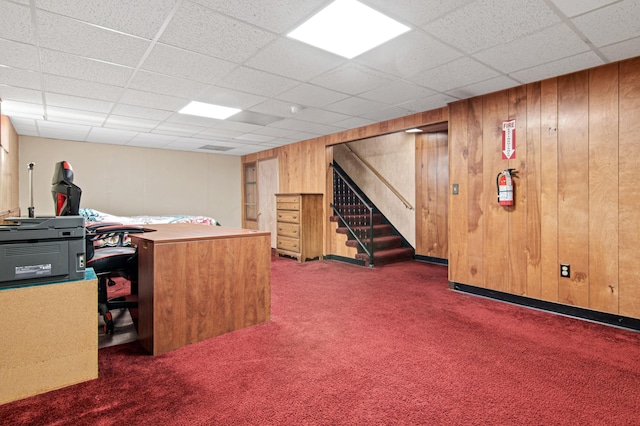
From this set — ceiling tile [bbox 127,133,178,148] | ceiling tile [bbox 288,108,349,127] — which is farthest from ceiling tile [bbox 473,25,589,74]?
ceiling tile [bbox 127,133,178,148]

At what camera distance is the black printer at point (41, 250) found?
1.78 metres

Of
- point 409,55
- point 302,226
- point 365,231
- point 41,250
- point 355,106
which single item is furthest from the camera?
point 365,231

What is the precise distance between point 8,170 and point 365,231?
5.68m

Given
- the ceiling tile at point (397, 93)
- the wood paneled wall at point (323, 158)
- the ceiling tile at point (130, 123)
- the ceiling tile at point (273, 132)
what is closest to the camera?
the ceiling tile at point (397, 93)

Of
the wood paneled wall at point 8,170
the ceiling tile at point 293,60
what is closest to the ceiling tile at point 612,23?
the ceiling tile at point 293,60

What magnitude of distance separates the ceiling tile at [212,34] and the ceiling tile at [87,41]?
0.30 metres

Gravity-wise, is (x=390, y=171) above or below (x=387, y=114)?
below

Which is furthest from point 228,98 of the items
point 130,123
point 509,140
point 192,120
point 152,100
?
point 509,140

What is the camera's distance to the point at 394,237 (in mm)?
6352

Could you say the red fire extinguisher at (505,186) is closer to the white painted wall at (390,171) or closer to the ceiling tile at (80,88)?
the white painted wall at (390,171)

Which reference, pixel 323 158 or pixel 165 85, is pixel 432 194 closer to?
pixel 323 158

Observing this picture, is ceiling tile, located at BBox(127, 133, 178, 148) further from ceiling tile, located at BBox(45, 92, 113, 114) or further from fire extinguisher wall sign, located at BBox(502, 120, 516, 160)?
fire extinguisher wall sign, located at BBox(502, 120, 516, 160)

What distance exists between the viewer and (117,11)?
6.74 feet

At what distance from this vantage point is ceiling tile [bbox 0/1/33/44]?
201 cm
